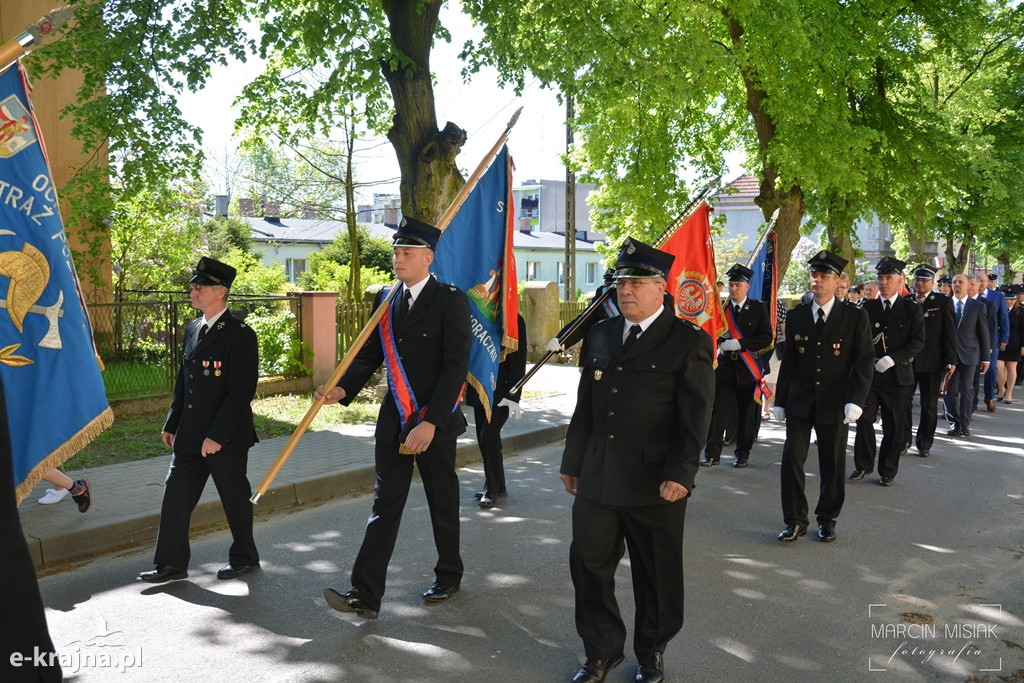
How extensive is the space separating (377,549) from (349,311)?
35.1 feet

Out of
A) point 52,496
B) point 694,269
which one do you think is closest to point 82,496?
point 52,496

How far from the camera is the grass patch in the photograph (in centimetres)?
973

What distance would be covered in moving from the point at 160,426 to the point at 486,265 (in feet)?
20.2

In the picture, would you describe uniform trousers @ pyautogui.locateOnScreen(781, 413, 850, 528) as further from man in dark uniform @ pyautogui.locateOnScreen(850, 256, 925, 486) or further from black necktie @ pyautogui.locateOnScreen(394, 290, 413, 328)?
black necktie @ pyautogui.locateOnScreen(394, 290, 413, 328)

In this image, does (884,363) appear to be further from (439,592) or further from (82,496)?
(82,496)

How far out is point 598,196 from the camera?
22.1 m

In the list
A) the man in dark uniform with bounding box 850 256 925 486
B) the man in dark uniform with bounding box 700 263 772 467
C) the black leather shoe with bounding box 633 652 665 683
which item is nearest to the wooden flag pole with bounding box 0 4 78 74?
the black leather shoe with bounding box 633 652 665 683

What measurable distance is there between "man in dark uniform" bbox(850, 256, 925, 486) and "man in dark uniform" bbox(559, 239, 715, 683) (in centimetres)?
576

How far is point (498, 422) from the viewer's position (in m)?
8.63

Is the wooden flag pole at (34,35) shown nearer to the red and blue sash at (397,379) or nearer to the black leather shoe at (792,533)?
the red and blue sash at (397,379)

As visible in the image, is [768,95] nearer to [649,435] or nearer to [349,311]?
[349,311]

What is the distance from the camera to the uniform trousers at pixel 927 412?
1124cm

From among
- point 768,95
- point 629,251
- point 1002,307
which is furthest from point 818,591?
point 768,95

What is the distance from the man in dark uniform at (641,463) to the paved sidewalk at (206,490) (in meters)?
3.97
